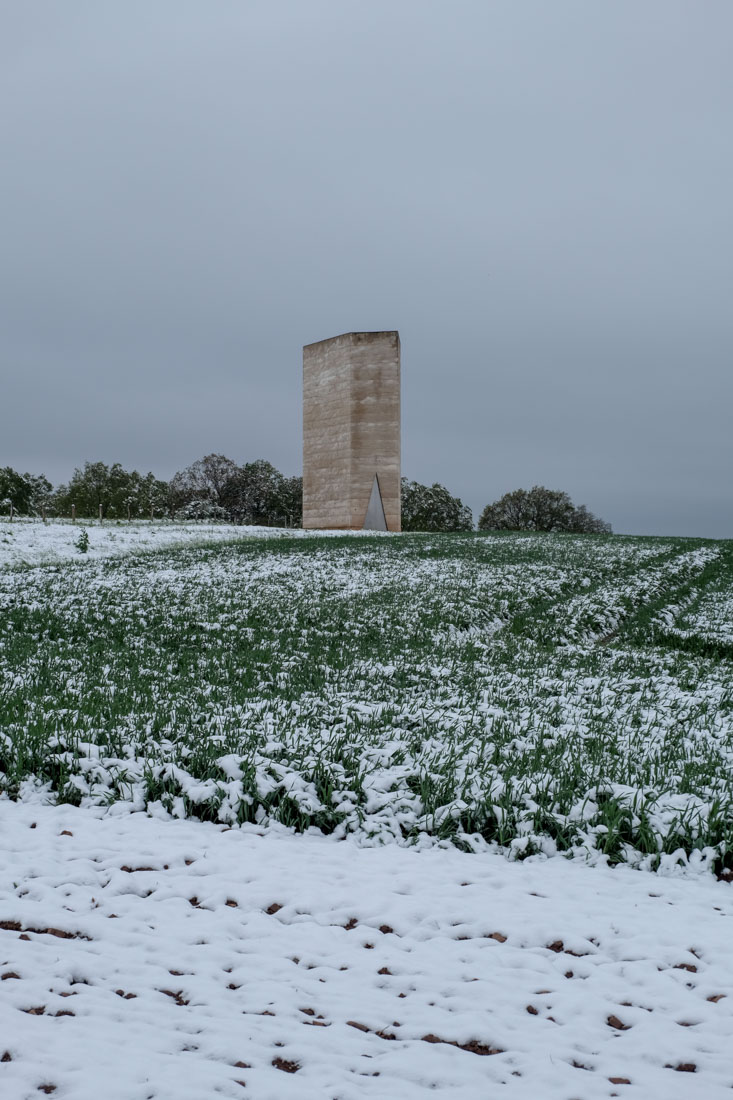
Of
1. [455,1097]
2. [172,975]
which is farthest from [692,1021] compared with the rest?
[172,975]

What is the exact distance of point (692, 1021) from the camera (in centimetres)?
318

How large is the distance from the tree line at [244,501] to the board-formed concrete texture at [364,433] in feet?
98.9

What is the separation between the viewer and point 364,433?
148 ft

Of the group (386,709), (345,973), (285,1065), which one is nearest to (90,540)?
(386,709)

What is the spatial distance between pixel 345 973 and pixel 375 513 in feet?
136

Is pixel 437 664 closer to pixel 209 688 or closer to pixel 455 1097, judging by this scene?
pixel 209 688

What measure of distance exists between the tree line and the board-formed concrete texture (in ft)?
98.9

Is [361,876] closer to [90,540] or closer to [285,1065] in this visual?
[285,1065]

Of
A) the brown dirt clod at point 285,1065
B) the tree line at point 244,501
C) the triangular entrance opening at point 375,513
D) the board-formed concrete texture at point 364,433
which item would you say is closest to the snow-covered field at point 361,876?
the brown dirt clod at point 285,1065

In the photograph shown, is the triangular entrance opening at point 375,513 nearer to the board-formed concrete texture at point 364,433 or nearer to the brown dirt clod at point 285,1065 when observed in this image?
the board-formed concrete texture at point 364,433

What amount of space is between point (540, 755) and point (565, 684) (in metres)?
3.59

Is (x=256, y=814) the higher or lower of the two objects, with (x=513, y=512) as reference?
lower

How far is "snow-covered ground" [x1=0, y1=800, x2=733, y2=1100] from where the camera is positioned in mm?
Answer: 2795

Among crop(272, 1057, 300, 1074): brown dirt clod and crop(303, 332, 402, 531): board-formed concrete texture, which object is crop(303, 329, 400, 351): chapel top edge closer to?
crop(303, 332, 402, 531): board-formed concrete texture
